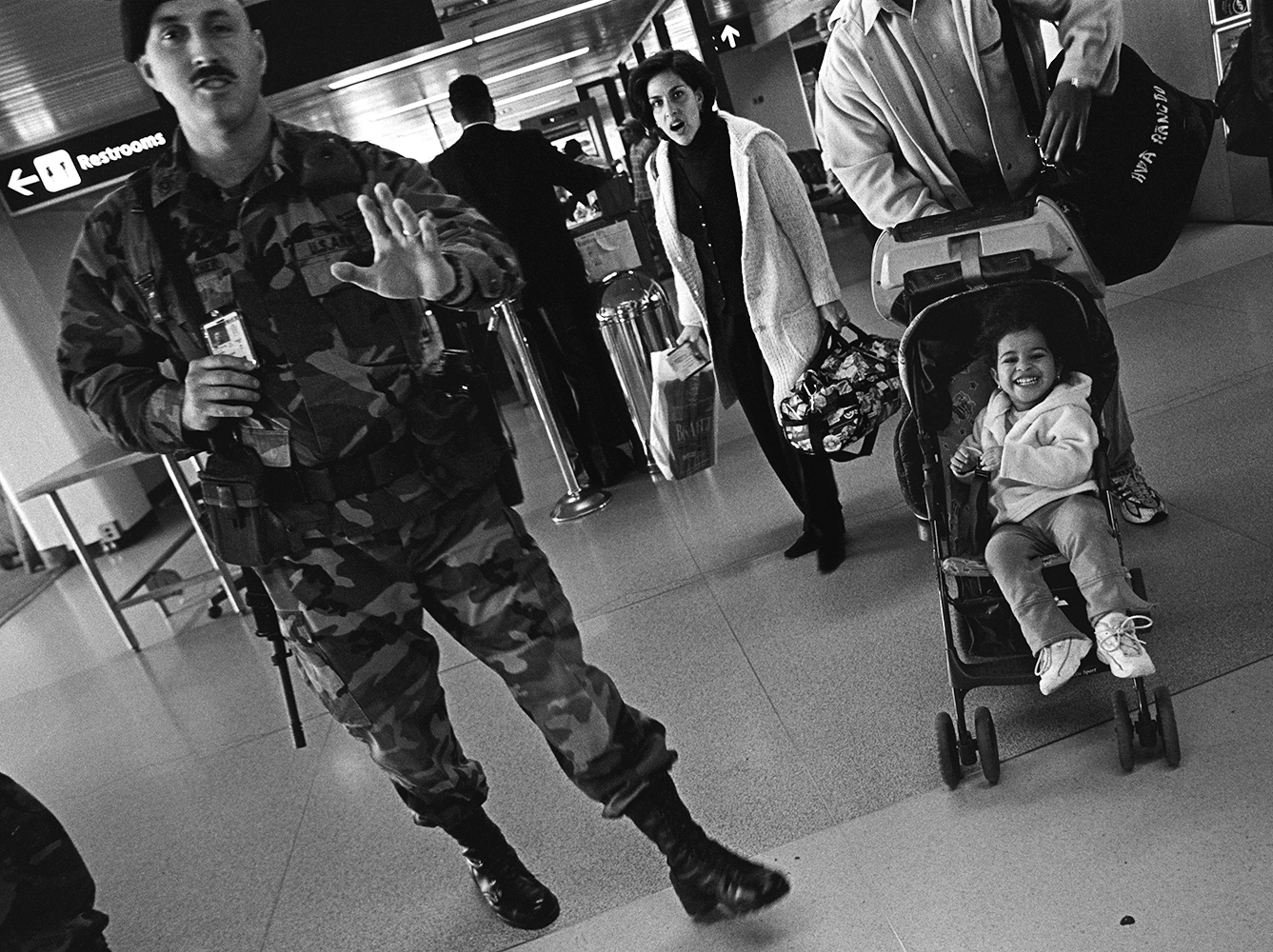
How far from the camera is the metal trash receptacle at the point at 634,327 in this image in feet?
16.9

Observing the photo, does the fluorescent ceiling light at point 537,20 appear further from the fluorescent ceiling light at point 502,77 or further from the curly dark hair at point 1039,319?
the curly dark hair at point 1039,319

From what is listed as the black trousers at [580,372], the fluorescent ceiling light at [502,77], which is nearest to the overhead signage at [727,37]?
the fluorescent ceiling light at [502,77]

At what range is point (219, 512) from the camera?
1.98 metres

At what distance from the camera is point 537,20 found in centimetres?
1152

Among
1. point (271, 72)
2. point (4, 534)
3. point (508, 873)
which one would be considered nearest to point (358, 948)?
point (508, 873)

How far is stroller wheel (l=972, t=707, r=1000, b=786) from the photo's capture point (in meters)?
2.31

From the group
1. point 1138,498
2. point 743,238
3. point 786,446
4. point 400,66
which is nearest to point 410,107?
point 400,66

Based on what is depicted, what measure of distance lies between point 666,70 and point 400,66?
355 inches

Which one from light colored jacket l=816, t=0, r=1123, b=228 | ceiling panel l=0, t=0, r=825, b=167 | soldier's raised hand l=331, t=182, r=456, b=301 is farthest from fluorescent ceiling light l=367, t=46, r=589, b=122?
soldier's raised hand l=331, t=182, r=456, b=301

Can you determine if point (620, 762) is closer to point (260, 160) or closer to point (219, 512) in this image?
point (219, 512)

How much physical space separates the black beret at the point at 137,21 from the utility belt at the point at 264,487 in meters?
0.72

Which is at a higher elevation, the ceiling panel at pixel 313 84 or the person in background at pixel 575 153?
the ceiling panel at pixel 313 84

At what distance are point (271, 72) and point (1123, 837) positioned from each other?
13.6 ft

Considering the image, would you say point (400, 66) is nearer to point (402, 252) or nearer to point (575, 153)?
point (575, 153)
